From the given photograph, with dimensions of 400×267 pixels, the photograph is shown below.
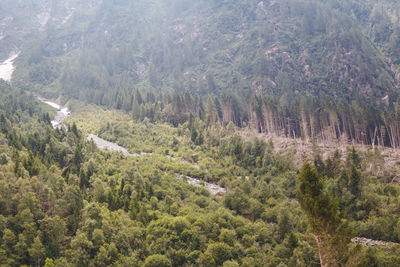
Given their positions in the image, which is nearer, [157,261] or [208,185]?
[157,261]

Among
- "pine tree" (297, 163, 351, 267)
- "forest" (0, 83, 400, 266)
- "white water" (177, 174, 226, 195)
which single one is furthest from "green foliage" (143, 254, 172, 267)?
"white water" (177, 174, 226, 195)

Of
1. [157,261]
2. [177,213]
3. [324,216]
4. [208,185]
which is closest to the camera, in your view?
[324,216]

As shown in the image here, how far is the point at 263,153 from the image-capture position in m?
133

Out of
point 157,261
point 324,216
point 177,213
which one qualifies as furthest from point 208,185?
point 324,216

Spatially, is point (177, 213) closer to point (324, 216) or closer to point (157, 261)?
point (157, 261)

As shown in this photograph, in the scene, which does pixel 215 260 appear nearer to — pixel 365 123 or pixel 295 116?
pixel 365 123

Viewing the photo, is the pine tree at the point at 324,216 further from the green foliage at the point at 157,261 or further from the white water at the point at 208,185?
the white water at the point at 208,185

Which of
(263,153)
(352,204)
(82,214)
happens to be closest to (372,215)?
(352,204)

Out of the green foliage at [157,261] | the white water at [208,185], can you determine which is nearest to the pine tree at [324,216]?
the green foliage at [157,261]

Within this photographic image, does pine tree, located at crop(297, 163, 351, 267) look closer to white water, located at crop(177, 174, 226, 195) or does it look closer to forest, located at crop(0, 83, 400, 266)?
forest, located at crop(0, 83, 400, 266)

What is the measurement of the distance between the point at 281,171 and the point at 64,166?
76.9m

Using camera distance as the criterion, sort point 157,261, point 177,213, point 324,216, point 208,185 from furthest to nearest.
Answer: point 208,185 < point 177,213 < point 157,261 < point 324,216

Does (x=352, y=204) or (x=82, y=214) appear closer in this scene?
(x=82, y=214)

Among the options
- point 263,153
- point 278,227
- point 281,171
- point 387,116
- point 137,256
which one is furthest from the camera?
point 387,116
